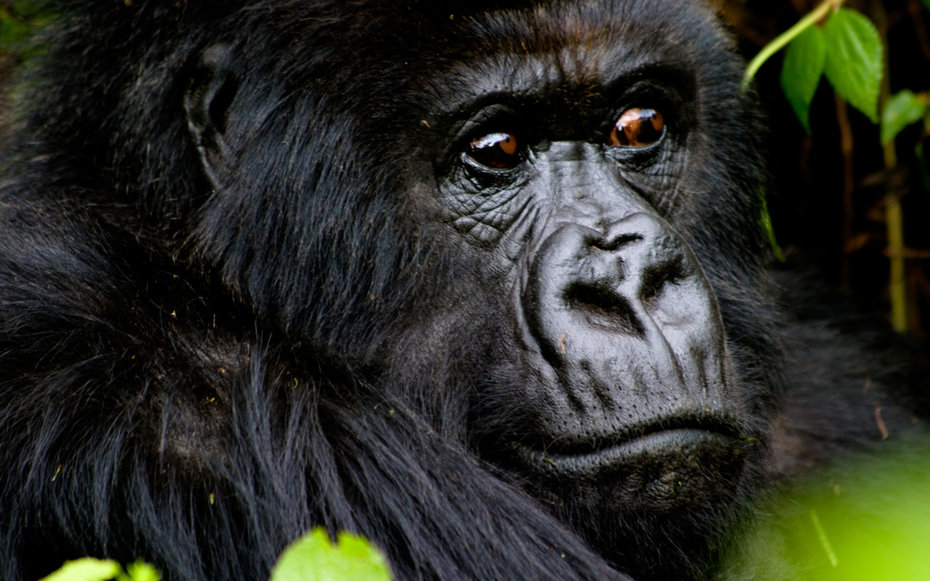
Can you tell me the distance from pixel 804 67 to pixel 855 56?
6.4 inches

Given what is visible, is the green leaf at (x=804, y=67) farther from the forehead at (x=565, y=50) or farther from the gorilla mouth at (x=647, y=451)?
the gorilla mouth at (x=647, y=451)

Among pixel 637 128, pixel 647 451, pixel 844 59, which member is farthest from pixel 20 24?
pixel 844 59

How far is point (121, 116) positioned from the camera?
3041 mm

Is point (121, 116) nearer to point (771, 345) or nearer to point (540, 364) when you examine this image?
point (540, 364)

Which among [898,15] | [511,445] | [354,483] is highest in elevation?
[898,15]

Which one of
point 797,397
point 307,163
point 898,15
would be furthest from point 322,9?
point 898,15

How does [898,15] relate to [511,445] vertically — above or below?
above

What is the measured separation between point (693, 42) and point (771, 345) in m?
0.99

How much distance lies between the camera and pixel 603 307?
8.68 ft

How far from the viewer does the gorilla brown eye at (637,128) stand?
3072 mm

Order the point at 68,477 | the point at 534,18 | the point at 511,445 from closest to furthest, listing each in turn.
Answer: the point at 68,477
the point at 511,445
the point at 534,18

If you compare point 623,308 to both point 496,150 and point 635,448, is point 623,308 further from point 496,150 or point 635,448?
point 496,150

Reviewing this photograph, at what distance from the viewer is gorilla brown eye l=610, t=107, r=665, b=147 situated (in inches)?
121

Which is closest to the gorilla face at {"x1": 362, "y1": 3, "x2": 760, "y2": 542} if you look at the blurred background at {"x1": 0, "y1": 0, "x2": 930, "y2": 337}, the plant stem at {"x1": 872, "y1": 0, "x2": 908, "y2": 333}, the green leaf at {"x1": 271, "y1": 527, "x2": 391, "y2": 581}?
the green leaf at {"x1": 271, "y1": 527, "x2": 391, "y2": 581}
